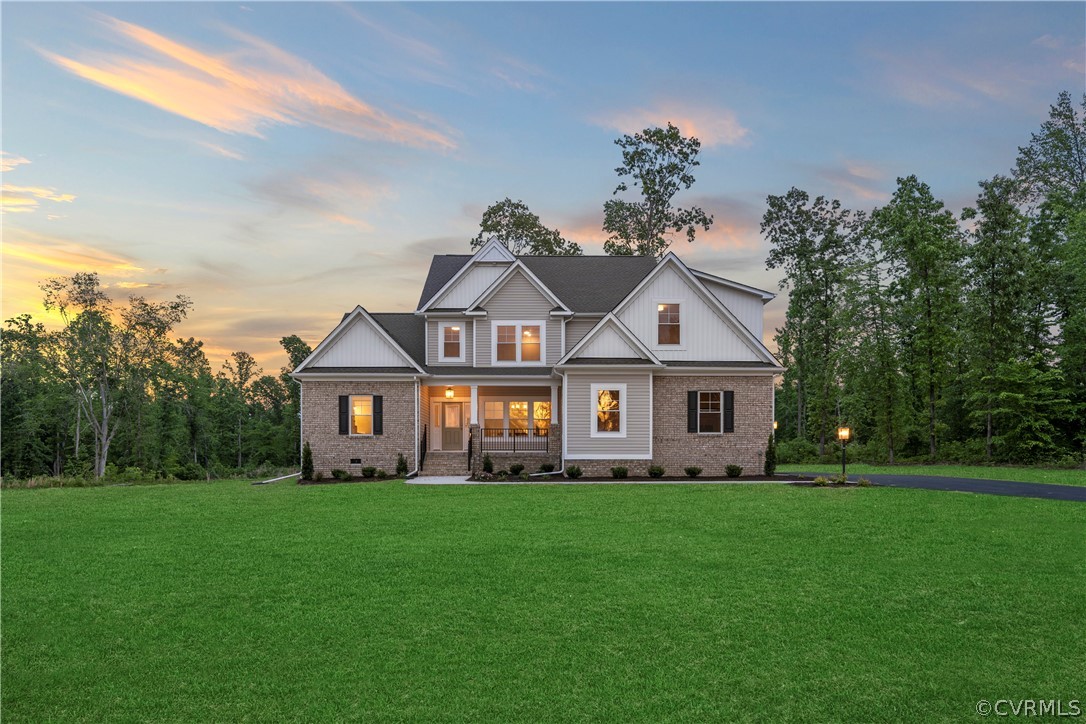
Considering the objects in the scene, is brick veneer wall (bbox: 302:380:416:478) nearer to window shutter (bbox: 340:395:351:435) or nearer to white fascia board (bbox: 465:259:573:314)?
window shutter (bbox: 340:395:351:435)

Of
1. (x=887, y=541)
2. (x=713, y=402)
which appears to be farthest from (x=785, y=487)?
(x=887, y=541)

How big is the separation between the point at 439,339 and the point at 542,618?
21.1m

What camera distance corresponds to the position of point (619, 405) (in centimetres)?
2395

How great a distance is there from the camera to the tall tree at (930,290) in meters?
32.8

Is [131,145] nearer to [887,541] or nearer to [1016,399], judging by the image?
[887,541]

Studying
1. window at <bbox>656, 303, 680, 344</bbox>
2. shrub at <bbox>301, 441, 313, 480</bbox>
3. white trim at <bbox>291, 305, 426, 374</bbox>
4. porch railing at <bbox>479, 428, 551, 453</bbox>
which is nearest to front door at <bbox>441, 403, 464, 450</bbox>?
porch railing at <bbox>479, 428, 551, 453</bbox>

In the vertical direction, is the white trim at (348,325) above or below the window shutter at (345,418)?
above

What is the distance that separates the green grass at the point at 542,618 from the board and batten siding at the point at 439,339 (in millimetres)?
14130

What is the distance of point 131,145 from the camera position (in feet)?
59.3

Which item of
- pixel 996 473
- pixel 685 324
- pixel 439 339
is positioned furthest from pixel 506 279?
pixel 996 473

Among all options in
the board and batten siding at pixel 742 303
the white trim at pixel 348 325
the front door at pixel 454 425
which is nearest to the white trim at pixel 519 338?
the front door at pixel 454 425

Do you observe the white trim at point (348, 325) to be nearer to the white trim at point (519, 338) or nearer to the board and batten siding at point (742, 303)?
the white trim at point (519, 338)

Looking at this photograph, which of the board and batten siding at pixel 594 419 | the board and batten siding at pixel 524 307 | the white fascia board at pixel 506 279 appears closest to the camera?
the board and batten siding at pixel 594 419

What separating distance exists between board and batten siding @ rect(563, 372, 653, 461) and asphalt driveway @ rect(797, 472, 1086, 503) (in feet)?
24.8
